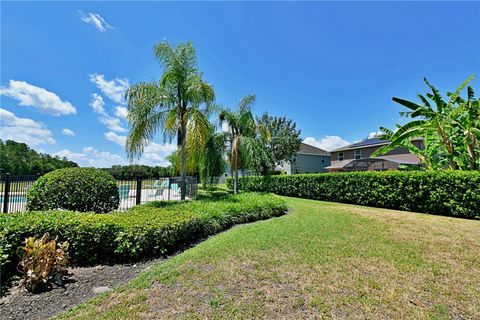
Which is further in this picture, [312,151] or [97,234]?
[312,151]

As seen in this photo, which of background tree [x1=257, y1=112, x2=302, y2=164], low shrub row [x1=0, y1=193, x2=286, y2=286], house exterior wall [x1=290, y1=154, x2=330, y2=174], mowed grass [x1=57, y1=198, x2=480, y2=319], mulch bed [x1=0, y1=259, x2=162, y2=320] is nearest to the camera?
mowed grass [x1=57, y1=198, x2=480, y2=319]

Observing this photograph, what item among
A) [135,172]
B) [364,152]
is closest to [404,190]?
[364,152]

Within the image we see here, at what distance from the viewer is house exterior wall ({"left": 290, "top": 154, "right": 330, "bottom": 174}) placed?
34031 mm

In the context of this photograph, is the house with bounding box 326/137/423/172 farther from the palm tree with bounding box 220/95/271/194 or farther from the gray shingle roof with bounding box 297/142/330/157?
the palm tree with bounding box 220/95/271/194

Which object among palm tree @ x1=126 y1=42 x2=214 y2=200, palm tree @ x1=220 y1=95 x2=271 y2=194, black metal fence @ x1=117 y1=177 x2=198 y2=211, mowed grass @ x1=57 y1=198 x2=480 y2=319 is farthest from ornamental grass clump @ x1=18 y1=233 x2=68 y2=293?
palm tree @ x1=220 y1=95 x2=271 y2=194

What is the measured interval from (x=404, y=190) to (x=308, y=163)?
25.9 metres

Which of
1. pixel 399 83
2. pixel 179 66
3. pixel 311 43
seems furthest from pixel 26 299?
pixel 399 83

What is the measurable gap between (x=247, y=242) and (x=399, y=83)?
48.9 feet

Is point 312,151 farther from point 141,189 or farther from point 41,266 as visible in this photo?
point 41,266

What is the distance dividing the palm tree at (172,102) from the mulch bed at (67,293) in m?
5.40

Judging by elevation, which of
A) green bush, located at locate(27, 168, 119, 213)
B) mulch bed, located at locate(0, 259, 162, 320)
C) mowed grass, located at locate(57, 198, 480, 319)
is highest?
green bush, located at locate(27, 168, 119, 213)

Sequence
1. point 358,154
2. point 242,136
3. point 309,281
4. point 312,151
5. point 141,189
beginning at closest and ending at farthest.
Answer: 1. point 309,281
2. point 141,189
3. point 242,136
4. point 358,154
5. point 312,151

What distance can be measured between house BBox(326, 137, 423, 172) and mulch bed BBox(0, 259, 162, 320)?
1955 centimetres

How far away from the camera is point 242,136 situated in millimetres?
13914
